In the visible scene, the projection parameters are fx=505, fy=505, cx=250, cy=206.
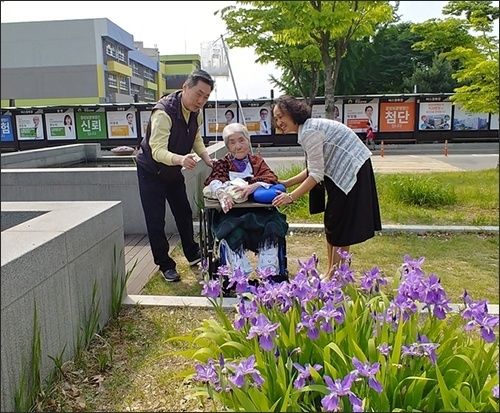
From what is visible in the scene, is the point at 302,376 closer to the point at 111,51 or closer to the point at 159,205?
the point at 111,51

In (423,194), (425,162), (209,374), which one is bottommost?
(425,162)

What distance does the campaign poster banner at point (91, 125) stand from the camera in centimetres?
2250

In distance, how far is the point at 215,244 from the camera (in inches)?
158

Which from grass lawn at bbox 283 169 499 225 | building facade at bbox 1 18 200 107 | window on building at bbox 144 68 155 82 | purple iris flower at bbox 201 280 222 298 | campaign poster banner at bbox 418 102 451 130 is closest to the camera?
building facade at bbox 1 18 200 107

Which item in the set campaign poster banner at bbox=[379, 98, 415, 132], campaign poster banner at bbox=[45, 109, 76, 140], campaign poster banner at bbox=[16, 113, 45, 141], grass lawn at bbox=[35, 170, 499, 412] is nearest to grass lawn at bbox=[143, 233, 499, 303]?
grass lawn at bbox=[35, 170, 499, 412]

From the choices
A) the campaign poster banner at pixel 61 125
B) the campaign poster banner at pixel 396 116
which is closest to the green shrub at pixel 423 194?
the campaign poster banner at pixel 396 116

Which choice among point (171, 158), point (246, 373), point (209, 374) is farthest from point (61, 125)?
point (246, 373)

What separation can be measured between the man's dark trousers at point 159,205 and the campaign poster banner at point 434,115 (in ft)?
57.9

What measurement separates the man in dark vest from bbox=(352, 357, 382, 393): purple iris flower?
2.15m

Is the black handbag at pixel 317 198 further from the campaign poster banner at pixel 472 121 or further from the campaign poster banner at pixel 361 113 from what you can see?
the campaign poster banner at pixel 472 121

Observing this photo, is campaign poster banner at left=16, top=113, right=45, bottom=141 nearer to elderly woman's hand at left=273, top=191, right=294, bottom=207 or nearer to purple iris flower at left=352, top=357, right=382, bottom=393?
elderly woman's hand at left=273, top=191, right=294, bottom=207

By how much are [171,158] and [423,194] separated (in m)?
5.08

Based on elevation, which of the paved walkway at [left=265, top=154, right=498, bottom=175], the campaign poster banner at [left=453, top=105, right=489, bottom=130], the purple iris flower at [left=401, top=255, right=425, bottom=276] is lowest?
the paved walkway at [left=265, top=154, right=498, bottom=175]

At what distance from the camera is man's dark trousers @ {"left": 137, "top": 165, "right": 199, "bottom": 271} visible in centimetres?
430
